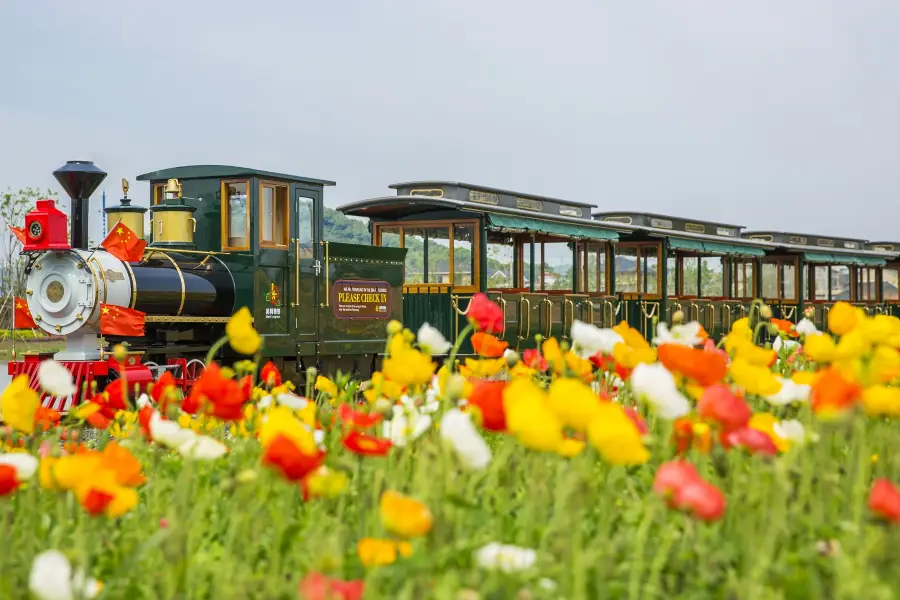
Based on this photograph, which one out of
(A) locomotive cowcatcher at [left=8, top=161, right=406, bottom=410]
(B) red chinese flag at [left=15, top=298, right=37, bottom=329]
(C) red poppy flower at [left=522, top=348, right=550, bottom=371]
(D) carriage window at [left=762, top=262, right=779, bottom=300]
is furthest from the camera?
(D) carriage window at [left=762, top=262, right=779, bottom=300]

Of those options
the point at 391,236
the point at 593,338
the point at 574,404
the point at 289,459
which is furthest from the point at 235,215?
the point at 574,404

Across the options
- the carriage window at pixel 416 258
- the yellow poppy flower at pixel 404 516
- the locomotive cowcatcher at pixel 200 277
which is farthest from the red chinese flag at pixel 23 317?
the yellow poppy flower at pixel 404 516

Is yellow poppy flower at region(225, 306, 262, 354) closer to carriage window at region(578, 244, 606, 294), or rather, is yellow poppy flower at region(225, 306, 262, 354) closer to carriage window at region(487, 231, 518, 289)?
carriage window at region(487, 231, 518, 289)

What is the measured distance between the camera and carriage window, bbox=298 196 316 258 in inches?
433

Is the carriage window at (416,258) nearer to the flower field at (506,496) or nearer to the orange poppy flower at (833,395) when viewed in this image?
the flower field at (506,496)

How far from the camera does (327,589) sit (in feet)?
5.29

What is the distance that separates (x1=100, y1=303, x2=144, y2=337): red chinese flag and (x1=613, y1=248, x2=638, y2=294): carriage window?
385 inches

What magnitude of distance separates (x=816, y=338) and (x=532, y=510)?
93 cm

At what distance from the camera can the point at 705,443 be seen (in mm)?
2199

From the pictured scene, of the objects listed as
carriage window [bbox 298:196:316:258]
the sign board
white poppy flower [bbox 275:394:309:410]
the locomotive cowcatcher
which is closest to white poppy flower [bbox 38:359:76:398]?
white poppy flower [bbox 275:394:309:410]

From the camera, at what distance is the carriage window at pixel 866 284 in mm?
25641

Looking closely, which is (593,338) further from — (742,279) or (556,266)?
(742,279)

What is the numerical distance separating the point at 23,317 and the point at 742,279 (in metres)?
15.0

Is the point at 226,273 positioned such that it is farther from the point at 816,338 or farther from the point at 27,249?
the point at 816,338
